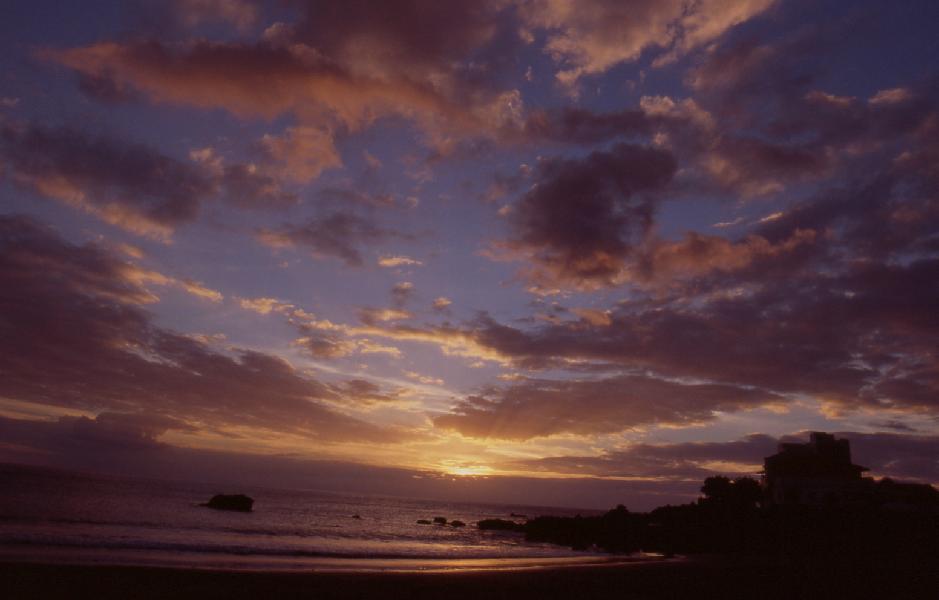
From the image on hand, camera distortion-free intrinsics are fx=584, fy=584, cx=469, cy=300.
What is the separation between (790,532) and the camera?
175ft

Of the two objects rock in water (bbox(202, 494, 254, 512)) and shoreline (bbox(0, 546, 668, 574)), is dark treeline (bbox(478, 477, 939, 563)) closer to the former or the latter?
shoreline (bbox(0, 546, 668, 574))

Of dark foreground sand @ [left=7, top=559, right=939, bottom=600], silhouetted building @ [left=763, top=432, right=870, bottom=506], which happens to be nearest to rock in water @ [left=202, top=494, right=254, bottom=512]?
dark foreground sand @ [left=7, top=559, right=939, bottom=600]

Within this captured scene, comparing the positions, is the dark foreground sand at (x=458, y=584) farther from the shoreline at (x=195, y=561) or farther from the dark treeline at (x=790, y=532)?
the dark treeline at (x=790, y=532)

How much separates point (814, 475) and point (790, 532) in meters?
20.7

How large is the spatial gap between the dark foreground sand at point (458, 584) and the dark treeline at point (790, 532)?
67.2 feet

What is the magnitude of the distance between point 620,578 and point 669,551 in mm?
30712

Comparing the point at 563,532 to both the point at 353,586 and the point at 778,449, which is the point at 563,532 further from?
the point at 353,586

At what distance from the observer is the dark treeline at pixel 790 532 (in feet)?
162

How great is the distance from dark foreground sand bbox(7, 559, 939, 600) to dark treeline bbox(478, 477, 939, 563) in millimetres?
20477

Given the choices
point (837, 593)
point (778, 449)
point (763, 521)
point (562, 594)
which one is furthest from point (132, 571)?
point (778, 449)

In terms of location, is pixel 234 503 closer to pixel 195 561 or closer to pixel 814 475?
pixel 195 561

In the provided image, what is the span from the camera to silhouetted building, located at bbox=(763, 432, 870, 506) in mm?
65625

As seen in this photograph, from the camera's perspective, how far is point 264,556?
32125 millimetres

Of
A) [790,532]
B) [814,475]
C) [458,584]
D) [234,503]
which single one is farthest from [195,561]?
[814,475]
